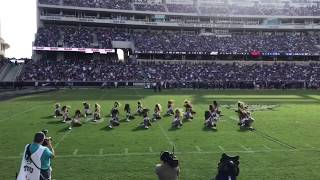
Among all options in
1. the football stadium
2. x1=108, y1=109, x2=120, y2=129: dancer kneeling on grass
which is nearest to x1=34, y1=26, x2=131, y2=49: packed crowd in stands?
the football stadium

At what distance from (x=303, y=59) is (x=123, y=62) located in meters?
33.4

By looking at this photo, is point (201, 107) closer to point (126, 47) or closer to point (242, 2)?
point (126, 47)

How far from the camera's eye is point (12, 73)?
67.2 metres

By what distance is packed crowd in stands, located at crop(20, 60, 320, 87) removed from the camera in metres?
66.6

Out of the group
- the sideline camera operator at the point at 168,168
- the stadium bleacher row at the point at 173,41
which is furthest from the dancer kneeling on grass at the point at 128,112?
the stadium bleacher row at the point at 173,41

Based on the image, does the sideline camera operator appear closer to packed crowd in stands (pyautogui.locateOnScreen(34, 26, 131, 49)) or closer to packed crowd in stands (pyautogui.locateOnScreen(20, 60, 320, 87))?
packed crowd in stands (pyautogui.locateOnScreen(20, 60, 320, 87))

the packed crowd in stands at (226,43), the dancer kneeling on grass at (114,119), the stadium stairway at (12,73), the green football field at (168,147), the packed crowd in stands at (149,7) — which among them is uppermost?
the packed crowd in stands at (149,7)

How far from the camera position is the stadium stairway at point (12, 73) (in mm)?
64412

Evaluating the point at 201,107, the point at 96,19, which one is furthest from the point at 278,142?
the point at 96,19

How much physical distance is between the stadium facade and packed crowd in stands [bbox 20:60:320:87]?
9.48 feet

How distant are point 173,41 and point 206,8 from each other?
1135 cm

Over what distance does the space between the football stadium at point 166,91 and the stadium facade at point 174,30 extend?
20 centimetres

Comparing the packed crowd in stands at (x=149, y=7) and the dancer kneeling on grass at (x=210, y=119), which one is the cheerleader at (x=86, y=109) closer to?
the dancer kneeling on grass at (x=210, y=119)

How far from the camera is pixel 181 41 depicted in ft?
260
